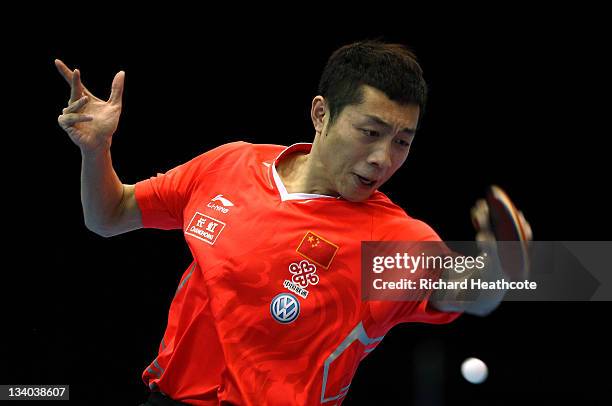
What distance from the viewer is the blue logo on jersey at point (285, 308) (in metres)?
2.75

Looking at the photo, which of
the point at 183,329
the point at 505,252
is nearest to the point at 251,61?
the point at 183,329

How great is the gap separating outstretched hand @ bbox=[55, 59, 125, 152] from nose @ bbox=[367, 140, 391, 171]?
2.99 feet

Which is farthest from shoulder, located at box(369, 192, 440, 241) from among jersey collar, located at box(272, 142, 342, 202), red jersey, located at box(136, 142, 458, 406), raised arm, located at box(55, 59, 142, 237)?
raised arm, located at box(55, 59, 142, 237)

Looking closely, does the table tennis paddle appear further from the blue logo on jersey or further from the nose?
the blue logo on jersey

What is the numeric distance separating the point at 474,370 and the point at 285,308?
3378mm

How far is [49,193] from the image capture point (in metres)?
5.90

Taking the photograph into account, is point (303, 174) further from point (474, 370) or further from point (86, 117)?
point (474, 370)

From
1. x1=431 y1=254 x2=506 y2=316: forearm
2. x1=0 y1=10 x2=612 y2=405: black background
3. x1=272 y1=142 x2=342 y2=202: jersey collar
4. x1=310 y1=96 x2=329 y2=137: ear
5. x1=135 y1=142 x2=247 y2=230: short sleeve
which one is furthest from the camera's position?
x1=0 y1=10 x2=612 y2=405: black background

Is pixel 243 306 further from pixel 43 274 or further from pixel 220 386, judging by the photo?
pixel 43 274

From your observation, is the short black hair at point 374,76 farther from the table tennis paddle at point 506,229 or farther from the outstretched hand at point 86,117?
the outstretched hand at point 86,117

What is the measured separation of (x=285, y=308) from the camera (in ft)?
9.05

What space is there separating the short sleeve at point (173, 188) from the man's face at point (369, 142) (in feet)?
1.66

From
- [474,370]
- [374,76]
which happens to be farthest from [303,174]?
[474,370]

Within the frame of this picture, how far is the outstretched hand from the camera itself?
9.66 ft
